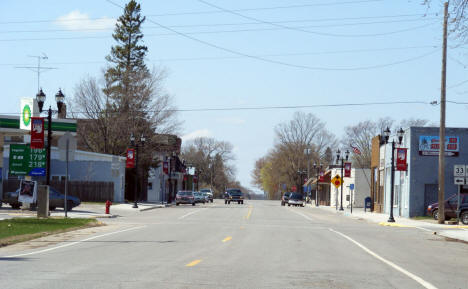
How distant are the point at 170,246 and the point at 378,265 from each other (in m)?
6.17

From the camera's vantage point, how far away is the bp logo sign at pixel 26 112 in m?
63.8

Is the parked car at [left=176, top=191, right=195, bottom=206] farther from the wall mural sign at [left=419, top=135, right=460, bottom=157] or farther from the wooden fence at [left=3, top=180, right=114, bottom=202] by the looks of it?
the wall mural sign at [left=419, top=135, right=460, bottom=157]

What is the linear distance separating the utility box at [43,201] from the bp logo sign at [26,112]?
35.1 metres

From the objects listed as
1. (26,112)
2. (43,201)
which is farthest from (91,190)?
(43,201)

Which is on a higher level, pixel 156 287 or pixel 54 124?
pixel 54 124

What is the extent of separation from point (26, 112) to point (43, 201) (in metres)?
36.6

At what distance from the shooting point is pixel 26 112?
64.7 metres

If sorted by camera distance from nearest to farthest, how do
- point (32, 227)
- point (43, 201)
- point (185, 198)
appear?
point (32, 227), point (43, 201), point (185, 198)

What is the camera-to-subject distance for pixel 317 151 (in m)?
125

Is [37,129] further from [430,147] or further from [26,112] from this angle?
[26,112]

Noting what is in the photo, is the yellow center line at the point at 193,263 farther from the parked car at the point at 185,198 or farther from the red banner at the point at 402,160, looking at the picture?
the parked car at the point at 185,198

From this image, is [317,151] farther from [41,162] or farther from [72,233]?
[72,233]

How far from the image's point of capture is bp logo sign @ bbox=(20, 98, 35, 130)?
63.8 meters

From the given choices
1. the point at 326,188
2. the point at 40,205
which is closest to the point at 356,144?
the point at 326,188
